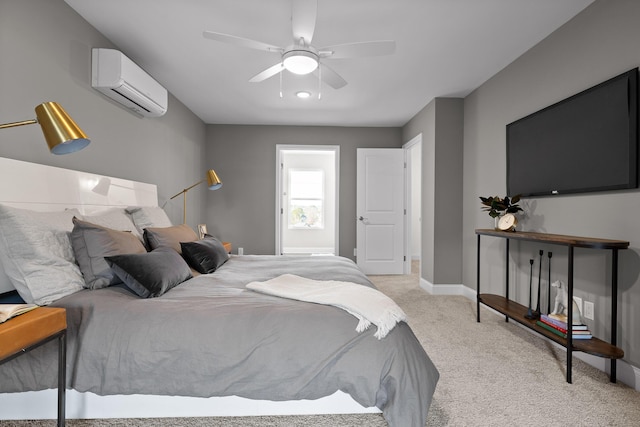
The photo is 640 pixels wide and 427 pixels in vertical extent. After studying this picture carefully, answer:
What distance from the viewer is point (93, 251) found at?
186 cm

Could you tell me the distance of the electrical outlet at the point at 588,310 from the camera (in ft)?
7.73

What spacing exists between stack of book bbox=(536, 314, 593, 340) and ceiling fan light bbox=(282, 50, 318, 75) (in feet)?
8.20

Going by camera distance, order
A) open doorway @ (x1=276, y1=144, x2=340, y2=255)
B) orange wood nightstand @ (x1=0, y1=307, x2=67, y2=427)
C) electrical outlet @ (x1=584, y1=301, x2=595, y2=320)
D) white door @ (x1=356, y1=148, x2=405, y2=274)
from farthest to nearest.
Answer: open doorway @ (x1=276, y1=144, x2=340, y2=255)
white door @ (x1=356, y1=148, x2=405, y2=274)
electrical outlet @ (x1=584, y1=301, x2=595, y2=320)
orange wood nightstand @ (x1=0, y1=307, x2=67, y2=427)

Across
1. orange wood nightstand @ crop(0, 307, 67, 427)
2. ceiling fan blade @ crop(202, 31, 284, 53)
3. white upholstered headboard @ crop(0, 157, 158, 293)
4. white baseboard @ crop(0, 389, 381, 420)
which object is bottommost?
white baseboard @ crop(0, 389, 381, 420)

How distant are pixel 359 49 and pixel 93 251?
82.9 inches

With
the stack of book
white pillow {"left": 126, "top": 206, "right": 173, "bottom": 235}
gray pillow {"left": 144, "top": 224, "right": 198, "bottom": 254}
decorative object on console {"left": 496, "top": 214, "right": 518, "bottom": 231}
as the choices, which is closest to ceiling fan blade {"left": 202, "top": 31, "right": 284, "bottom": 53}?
gray pillow {"left": 144, "top": 224, "right": 198, "bottom": 254}

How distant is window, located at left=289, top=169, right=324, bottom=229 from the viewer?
27.3ft

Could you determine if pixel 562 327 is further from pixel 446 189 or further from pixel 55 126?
pixel 55 126

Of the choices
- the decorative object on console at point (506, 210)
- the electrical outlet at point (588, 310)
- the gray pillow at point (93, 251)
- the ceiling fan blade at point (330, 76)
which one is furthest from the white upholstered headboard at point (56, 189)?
the electrical outlet at point (588, 310)

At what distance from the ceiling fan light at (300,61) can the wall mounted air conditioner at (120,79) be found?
139 cm

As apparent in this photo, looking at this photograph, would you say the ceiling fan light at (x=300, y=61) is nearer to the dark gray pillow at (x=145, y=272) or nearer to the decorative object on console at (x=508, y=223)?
the dark gray pillow at (x=145, y=272)

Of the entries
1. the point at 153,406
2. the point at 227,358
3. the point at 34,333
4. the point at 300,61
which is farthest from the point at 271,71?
the point at 153,406

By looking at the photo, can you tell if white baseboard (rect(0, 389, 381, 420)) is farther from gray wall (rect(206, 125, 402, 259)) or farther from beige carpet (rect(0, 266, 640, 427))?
gray wall (rect(206, 125, 402, 259))

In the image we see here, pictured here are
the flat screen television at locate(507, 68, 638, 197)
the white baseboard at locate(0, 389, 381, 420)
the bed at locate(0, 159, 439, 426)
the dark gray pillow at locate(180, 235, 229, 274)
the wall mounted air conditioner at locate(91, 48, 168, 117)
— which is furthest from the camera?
the wall mounted air conditioner at locate(91, 48, 168, 117)
